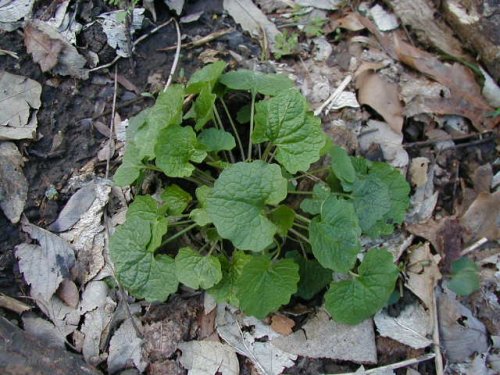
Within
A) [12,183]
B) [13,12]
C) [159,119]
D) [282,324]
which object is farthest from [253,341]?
[13,12]

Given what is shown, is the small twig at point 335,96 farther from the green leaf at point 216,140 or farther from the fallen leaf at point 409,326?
the fallen leaf at point 409,326

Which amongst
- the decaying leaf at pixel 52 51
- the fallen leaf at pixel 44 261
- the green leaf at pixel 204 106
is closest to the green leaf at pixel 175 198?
the green leaf at pixel 204 106

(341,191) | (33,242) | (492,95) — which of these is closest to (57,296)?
(33,242)

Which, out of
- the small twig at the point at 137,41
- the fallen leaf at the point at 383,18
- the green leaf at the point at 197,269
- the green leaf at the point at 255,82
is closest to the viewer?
the green leaf at the point at 197,269

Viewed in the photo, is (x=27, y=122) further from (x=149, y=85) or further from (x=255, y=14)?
(x=255, y=14)

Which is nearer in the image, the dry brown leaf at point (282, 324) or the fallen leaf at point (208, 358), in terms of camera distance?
the fallen leaf at point (208, 358)

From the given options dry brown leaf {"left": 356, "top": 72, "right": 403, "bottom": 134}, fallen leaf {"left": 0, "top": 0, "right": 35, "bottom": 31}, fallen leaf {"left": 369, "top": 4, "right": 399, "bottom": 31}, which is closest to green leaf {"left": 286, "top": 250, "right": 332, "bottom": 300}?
dry brown leaf {"left": 356, "top": 72, "right": 403, "bottom": 134}

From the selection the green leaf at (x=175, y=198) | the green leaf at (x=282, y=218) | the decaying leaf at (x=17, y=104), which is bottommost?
the green leaf at (x=175, y=198)
